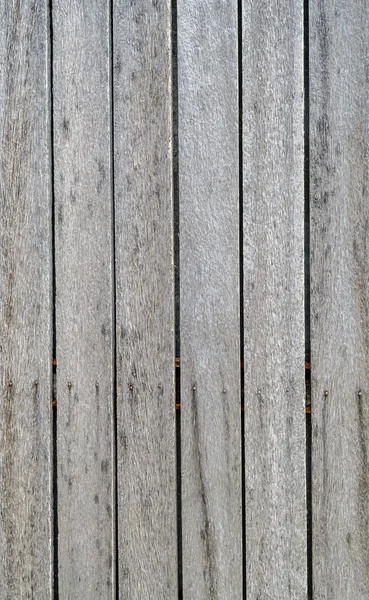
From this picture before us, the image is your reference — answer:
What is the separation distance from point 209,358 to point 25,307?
0.44 m

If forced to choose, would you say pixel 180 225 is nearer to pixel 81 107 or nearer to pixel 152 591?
pixel 81 107

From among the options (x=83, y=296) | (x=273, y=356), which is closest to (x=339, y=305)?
(x=273, y=356)

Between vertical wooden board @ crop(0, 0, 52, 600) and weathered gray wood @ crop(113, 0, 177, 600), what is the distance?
0.57ft

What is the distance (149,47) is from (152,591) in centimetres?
121

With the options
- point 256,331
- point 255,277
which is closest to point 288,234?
point 255,277

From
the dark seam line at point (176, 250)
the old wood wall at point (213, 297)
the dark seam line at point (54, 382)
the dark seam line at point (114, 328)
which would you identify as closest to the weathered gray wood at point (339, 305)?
the old wood wall at point (213, 297)

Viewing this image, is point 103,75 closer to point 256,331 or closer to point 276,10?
point 276,10

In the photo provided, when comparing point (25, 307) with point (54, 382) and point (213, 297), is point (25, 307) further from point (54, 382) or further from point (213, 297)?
point (213, 297)

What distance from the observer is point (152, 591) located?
1245 millimetres

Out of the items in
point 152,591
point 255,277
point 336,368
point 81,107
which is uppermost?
point 81,107

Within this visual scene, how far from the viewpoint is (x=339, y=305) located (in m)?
1.23

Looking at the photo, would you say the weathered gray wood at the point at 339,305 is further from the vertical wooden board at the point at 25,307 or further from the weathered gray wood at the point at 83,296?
the vertical wooden board at the point at 25,307

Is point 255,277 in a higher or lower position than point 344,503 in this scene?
higher

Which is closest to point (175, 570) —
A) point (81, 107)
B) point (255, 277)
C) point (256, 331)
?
point (256, 331)
